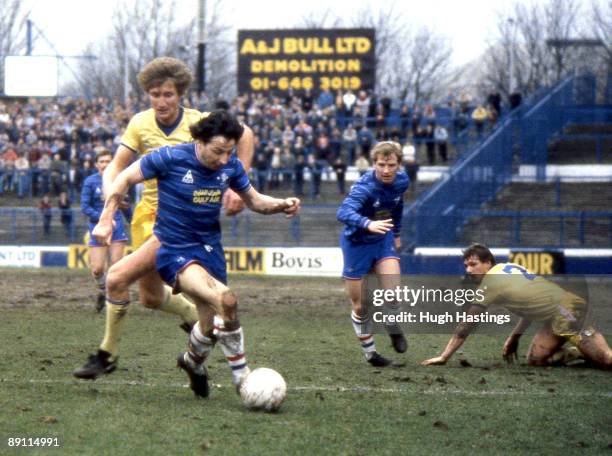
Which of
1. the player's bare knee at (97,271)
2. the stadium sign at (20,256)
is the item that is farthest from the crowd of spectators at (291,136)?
the player's bare knee at (97,271)

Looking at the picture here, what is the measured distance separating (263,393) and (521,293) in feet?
10.8

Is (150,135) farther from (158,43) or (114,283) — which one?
(158,43)

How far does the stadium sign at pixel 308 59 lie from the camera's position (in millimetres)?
32844

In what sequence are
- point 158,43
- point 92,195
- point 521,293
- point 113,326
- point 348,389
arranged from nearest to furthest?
1. point 113,326
2. point 348,389
3. point 521,293
4. point 92,195
5. point 158,43

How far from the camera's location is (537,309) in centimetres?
1007

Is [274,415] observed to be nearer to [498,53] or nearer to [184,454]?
[184,454]

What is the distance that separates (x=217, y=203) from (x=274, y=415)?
4.89ft

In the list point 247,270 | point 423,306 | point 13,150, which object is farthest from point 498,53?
point 423,306

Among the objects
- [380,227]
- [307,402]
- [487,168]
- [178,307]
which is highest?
[487,168]

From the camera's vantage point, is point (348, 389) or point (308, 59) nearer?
point (348, 389)

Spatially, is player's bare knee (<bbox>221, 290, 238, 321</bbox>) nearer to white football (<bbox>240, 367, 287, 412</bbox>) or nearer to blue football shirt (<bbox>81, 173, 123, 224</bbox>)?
white football (<bbox>240, 367, 287, 412</bbox>)

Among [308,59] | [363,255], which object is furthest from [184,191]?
[308,59]

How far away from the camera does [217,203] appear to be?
26.0 feet

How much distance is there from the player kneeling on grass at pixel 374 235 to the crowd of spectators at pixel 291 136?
1907cm
